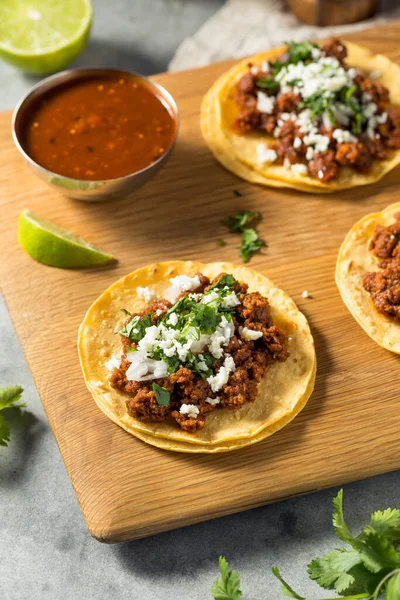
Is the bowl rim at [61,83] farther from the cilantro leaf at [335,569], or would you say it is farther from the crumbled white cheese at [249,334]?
the cilantro leaf at [335,569]

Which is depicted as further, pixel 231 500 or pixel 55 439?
pixel 55 439

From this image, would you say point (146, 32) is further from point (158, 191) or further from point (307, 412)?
point (307, 412)

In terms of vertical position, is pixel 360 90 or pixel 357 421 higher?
pixel 360 90

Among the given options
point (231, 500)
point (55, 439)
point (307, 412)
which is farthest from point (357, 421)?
point (55, 439)

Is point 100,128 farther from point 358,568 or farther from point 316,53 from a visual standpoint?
point 358,568

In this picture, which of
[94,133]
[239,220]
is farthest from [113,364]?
[94,133]
